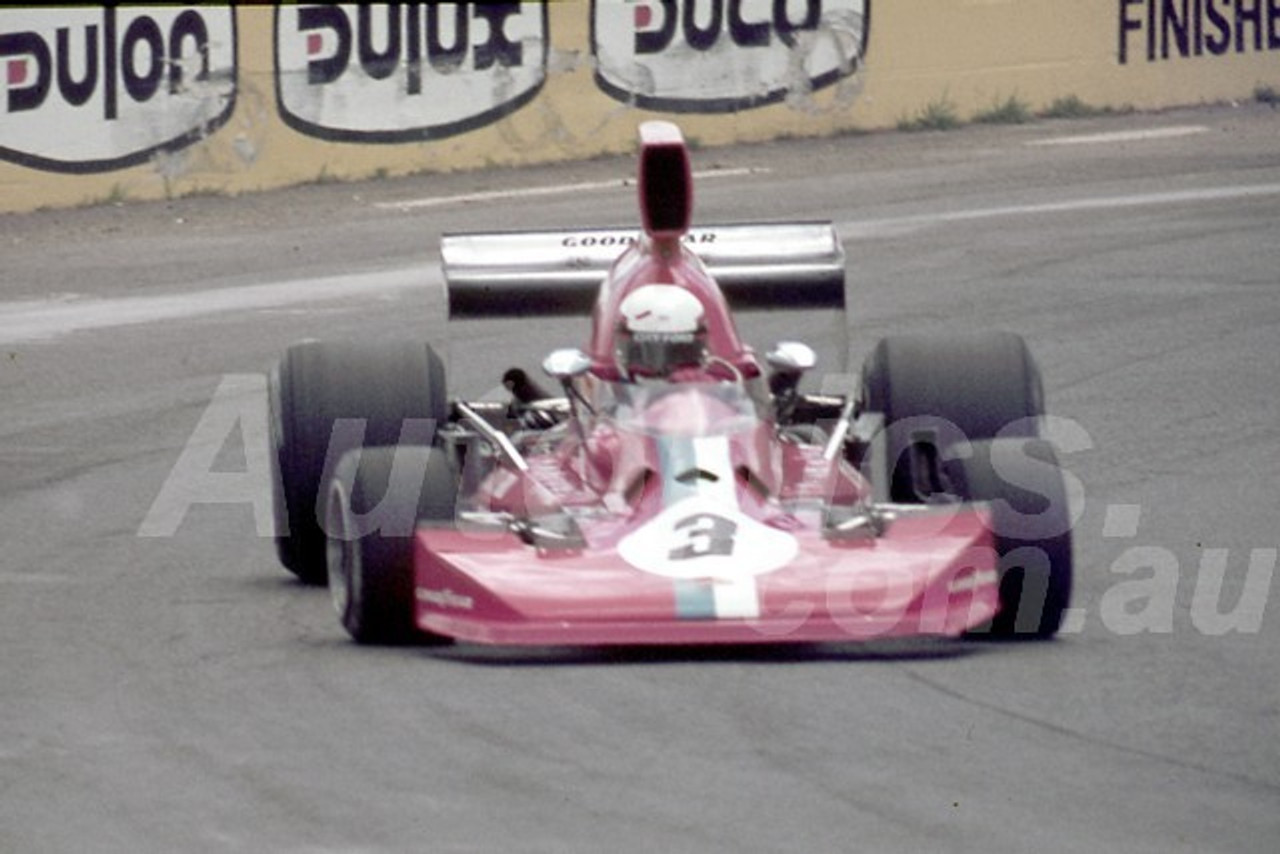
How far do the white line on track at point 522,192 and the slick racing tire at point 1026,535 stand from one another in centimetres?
1301

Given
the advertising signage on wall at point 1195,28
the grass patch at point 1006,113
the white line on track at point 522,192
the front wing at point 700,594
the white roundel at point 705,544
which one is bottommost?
the grass patch at point 1006,113

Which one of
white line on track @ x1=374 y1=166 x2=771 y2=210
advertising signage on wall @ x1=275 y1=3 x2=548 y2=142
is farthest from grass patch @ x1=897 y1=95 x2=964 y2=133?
advertising signage on wall @ x1=275 y1=3 x2=548 y2=142

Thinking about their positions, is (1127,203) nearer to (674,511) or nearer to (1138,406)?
(1138,406)

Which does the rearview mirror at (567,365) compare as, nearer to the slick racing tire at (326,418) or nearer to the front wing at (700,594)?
the slick racing tire at (326,418)

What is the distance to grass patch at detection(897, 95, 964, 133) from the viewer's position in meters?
Answer: 25.8

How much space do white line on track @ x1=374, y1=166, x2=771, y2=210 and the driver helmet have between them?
39.8 feet

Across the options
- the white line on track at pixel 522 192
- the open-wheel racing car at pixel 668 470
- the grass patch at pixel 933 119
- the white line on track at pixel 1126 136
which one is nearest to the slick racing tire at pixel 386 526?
the open-wheel racing car at pixel 668 470

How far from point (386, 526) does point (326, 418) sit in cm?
137

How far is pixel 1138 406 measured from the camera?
527 inches

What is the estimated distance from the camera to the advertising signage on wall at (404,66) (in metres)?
22.2

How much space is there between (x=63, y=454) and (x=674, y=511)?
14.9ft

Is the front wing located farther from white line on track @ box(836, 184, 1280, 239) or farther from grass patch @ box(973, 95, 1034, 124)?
grass patch @ box(973, 95, 1034, 124)

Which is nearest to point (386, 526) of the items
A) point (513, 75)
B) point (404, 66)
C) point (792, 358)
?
point (792, 358)

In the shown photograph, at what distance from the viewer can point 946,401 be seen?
980 centimetres
